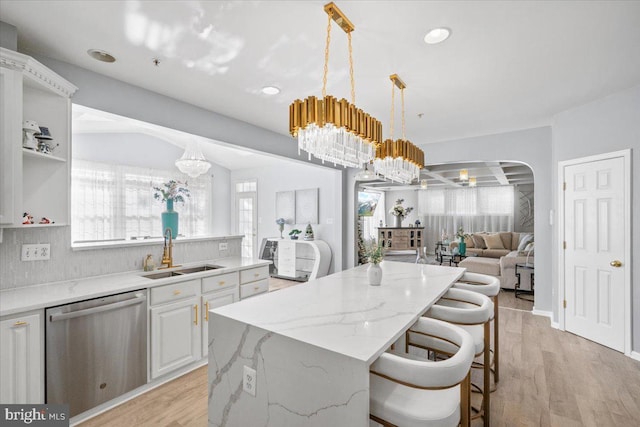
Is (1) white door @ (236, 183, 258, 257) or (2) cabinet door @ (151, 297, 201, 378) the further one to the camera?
(1) white door @ (236, 183, 258, 257)

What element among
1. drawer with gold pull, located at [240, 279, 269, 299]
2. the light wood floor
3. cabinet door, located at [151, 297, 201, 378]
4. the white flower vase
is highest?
the white flower vase

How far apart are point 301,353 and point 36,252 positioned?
2222mm

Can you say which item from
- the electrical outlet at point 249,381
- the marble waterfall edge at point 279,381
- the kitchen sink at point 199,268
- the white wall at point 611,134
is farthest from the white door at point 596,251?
the kitchen sink at point 199,268

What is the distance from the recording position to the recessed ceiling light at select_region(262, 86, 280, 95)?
2887 millimetres

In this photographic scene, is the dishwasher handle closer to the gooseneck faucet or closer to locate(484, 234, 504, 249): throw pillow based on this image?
the gooseneck faucet

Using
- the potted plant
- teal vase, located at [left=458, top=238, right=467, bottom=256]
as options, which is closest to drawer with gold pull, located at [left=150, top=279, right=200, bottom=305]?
the potted plant

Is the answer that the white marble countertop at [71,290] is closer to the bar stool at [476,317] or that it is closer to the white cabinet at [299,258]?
the bar stool at [476,317]

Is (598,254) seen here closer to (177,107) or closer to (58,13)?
(177,107)

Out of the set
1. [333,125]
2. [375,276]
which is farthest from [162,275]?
[333,125]

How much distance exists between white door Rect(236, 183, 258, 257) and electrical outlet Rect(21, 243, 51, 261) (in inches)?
205

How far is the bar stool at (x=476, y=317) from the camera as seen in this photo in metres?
1.69

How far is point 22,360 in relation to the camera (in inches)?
68.4

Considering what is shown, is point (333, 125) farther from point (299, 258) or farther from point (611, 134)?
point (299, 258)

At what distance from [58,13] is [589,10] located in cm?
320
